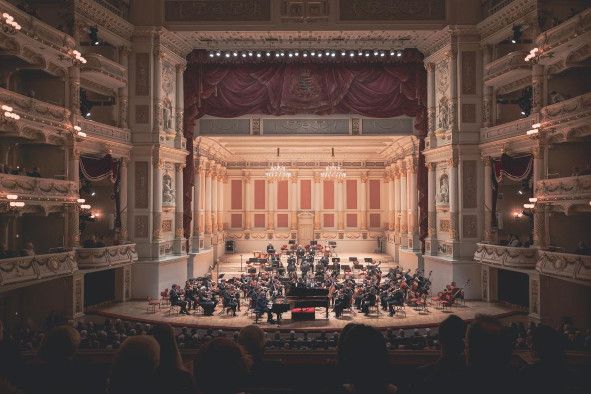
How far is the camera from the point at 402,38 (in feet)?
76.7

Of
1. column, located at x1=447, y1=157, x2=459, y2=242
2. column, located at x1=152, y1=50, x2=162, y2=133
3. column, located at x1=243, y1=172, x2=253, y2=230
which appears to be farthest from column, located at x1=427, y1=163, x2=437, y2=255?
column, located at x1=243, y1=172, x2=253, y2=230

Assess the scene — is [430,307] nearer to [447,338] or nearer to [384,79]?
[384,79]

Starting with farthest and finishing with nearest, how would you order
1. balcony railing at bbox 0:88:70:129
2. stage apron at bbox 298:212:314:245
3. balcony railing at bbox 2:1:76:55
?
stage apron at bbox 298:212:314:245, balcony railing at bbox 0:88:70:129, balcony railing at bbox 2:1:76:55

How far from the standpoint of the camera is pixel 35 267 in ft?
50.9

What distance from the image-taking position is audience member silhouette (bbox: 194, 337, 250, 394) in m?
2.81

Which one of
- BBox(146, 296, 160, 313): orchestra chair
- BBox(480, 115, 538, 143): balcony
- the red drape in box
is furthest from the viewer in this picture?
the red drape in box

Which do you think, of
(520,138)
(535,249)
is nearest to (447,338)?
(535,249)

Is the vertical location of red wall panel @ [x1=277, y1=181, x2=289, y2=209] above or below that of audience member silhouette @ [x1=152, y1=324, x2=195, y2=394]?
above

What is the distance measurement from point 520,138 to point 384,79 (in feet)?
26.0

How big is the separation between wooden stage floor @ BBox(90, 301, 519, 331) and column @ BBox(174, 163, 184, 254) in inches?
157

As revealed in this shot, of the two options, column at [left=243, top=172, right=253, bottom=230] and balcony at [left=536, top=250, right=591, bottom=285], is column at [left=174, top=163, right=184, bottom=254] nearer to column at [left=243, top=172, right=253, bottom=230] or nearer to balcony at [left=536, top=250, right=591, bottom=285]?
column at [left=243, top=172, right=253, bottom=230]

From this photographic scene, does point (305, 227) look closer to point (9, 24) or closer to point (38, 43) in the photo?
point (38, 43)

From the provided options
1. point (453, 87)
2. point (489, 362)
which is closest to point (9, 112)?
point (489, 362)

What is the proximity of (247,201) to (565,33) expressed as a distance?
28.2 m
